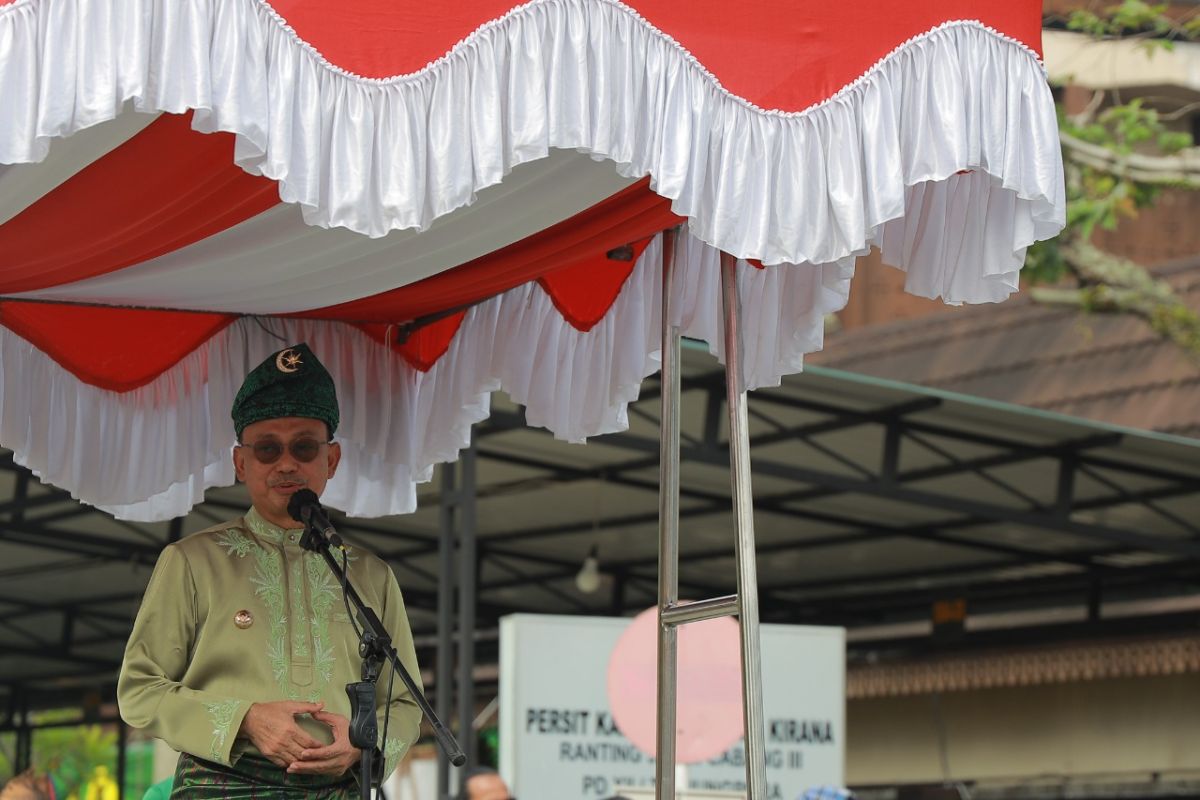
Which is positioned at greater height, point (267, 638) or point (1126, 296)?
point (1126, 296)

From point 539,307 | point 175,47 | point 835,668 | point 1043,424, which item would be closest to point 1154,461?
point 1043,424

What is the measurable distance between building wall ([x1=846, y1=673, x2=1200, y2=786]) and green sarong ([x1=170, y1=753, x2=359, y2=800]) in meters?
13.4

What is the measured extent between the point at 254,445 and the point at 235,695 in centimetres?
55

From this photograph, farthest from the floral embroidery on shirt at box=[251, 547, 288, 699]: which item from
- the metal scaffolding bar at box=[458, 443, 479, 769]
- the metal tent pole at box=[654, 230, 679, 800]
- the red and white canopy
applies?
the metal scaffolding bar at box=[458, 443, 479, 769]

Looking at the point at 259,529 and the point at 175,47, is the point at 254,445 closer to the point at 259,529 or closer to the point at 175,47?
the point at 259,529

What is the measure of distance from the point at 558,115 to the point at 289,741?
1.32 metres

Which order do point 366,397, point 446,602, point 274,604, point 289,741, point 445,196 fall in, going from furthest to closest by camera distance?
point 446,602
point 366,397
point 274,604
point 289,741
point 445,196

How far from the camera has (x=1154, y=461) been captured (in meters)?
12.5

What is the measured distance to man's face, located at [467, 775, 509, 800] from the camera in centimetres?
816

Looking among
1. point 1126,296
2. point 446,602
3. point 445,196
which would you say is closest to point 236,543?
point 445,196

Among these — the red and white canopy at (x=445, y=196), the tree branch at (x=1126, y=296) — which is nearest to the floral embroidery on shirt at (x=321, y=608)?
the red and white canopy at (x=445, y=196)

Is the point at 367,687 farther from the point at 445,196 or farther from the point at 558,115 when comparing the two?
the point at 558,115

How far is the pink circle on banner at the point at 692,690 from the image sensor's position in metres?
8.22

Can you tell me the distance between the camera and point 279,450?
12.6 ft
